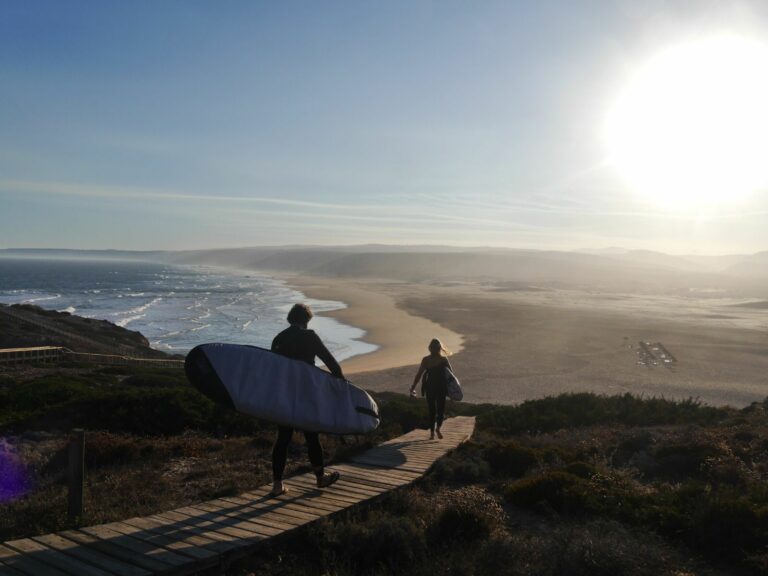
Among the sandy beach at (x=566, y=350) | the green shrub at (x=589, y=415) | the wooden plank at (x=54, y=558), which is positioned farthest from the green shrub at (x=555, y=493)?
the sandy beach at (x=566, y=350)

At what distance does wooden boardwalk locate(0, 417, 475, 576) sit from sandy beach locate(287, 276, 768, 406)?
15.9m

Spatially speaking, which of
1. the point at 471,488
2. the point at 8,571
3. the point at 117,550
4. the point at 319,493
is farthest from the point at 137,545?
the point at 471,488

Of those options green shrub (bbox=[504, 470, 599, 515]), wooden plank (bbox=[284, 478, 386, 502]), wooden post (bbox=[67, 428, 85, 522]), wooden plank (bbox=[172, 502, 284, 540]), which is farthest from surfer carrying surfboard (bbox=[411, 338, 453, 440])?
wooden post (bbox=[67, 428, 85, 522])

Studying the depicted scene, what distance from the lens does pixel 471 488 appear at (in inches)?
274

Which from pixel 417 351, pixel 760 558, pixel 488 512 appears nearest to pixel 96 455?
pixel 488 512

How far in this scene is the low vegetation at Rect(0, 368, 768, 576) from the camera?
15.6ft

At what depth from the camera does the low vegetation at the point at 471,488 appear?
4.77m

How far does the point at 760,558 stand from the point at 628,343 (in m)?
33.7

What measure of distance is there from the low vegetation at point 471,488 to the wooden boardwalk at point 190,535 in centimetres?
20

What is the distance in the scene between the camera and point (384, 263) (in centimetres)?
19475

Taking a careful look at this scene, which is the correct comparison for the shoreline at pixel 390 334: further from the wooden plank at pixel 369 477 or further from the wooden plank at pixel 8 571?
the wooden plank at pixel 8 571

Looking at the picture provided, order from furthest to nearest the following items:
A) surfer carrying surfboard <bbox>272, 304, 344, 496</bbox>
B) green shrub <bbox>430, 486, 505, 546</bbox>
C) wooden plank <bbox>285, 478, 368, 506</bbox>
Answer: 1. surfer carrying surfboard <bbox>272, 304, 344, 496</bbox>
2. wooden plank <bbox>285, 478, 368, 506</bbox>
3. green shrub <bbox>430, 486, 505, 546</bbox>

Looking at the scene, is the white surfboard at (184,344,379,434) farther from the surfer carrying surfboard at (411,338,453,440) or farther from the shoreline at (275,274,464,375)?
the shoreline at (275,274,464,375)

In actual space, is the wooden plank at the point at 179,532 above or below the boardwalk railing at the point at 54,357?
above
